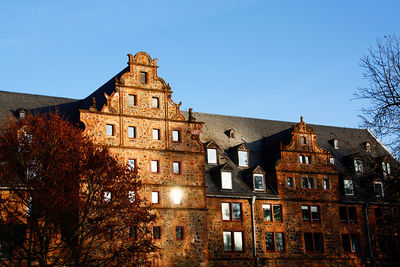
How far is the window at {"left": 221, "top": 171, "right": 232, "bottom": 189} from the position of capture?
46188 mm

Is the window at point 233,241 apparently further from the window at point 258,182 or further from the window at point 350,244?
the window at point 350,244

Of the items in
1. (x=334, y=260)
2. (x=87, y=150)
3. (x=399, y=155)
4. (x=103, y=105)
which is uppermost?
(x=103, y=105)

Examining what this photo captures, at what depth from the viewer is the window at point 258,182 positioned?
1881 inches

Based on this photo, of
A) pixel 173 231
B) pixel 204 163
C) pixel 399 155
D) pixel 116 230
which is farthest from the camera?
pixel 204 163

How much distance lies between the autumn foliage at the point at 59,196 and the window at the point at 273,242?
1266 centimetres

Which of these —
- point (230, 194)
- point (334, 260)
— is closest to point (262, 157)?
point (230, 194)

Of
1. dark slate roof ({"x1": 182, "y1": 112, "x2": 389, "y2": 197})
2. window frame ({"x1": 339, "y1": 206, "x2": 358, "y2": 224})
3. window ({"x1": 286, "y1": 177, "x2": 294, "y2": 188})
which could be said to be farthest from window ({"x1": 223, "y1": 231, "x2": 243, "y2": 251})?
window frame ({"x1": 339, "y1": 206, "x2": 358, "y2": 224})

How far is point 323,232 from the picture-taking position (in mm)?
48812

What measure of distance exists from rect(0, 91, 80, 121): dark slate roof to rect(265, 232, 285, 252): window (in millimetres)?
17300

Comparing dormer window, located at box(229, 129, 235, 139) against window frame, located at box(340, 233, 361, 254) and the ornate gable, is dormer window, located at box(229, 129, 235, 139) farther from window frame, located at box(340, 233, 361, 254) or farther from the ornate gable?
window frame, located at box(340, 233, 361, 254)

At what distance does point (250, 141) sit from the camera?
173ft

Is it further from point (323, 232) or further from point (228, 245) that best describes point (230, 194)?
point (323, 232)

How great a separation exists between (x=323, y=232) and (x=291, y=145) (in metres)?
7.44

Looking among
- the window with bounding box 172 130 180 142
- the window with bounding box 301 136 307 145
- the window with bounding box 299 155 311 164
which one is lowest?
the window with bounding box 299 155 311 164
